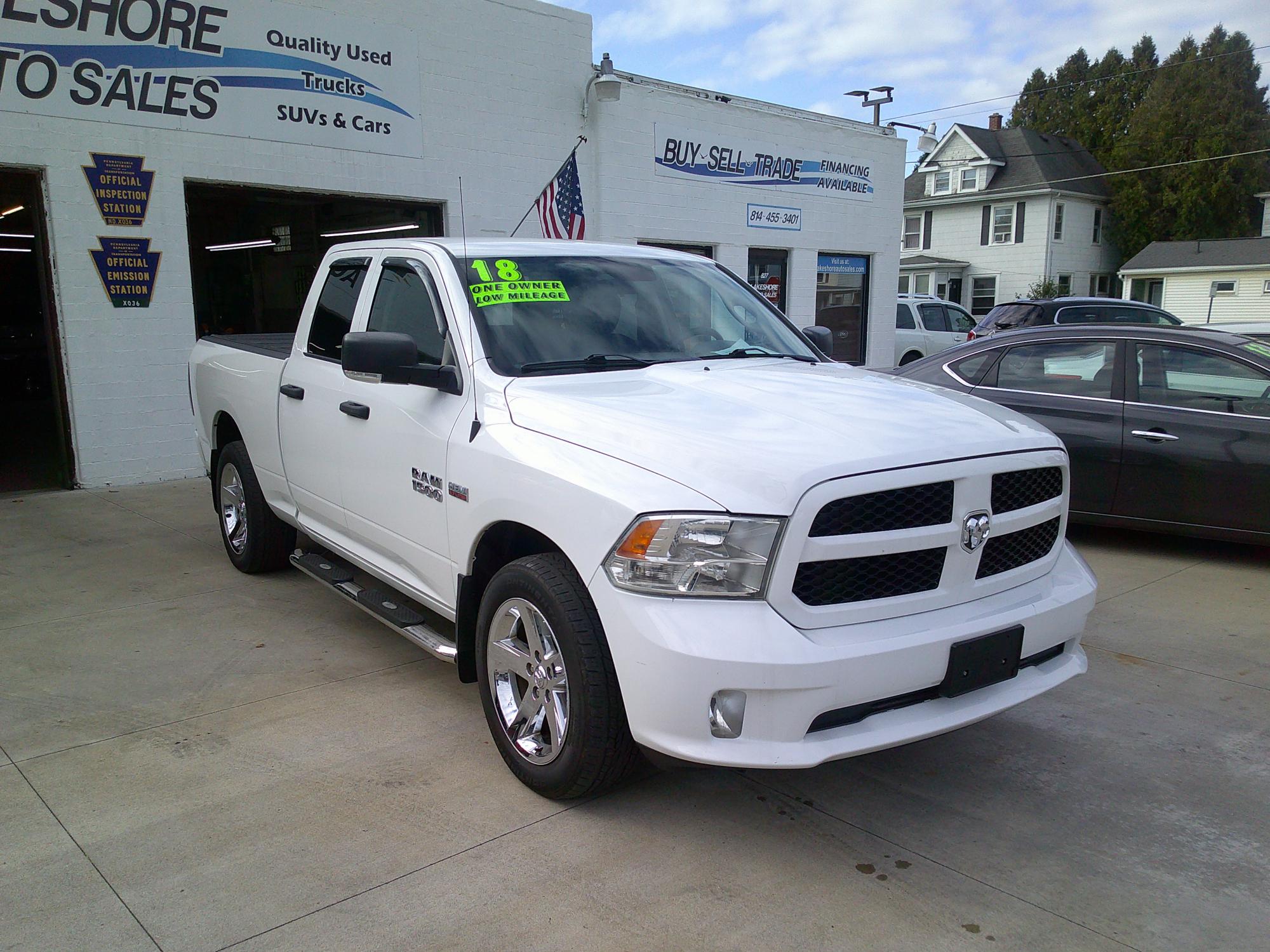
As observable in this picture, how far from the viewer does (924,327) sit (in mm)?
19688

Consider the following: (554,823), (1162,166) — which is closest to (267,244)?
(554,823)

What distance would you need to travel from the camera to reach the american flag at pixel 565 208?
1208 cm

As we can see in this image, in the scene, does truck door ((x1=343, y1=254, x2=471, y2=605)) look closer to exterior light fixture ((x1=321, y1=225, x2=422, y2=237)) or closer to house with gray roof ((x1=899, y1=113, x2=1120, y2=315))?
exterior light fixture ((x1=321, y1=225, x2=422, y2=237))

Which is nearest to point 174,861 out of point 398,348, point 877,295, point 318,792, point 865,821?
point 318,792

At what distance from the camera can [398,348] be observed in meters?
3.66

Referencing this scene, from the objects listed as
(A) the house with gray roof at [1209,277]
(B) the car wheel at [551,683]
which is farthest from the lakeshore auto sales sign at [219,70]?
(A) the house with gray roof at [1209,277]

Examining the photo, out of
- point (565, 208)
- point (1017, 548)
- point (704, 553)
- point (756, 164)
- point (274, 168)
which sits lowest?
point (1017, 548)

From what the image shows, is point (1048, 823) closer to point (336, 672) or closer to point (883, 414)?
point (883, 414)

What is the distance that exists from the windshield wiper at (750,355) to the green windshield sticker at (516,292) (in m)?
0.68

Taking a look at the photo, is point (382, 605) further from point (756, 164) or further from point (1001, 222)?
point (1001, 222)

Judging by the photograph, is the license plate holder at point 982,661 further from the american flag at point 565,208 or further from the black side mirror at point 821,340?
the american flag at point 565,208

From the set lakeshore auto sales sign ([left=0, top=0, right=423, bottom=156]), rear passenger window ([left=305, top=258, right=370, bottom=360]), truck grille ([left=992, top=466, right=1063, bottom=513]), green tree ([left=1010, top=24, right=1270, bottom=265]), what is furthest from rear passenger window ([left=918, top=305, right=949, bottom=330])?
green tree ([left=1010, top=24, right=1270, bottom=265])

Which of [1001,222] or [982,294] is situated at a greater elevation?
[1001,222]

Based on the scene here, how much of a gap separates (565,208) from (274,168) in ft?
12.6
